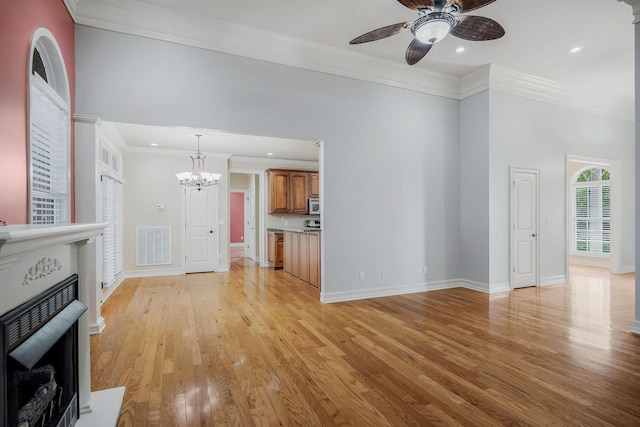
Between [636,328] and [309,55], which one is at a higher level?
[309,55]

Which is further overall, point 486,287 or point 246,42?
point 486,287

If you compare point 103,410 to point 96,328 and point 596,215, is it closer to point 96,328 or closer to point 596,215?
point 96,328

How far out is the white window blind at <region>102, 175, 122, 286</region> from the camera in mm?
4605

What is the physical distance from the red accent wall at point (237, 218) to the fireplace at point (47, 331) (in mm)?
10475

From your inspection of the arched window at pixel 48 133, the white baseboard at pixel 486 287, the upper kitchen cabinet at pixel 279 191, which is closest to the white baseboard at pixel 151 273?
the upper kitchen cabinet at pixel 279 191

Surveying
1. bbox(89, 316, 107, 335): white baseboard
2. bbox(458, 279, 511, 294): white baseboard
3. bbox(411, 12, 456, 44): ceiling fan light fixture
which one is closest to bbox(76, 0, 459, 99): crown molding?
bbox(411, 12, 456, 44): ceiling fan light fixture

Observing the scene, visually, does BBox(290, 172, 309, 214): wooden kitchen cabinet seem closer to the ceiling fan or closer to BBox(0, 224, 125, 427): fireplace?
the ceiling fan

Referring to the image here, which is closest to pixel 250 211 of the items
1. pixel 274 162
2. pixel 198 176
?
pixel 274 162

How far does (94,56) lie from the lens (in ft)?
11.0

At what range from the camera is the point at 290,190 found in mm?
7973

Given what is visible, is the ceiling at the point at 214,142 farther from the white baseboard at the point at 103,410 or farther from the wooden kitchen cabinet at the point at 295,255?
the white baseboard at the point at 103,410

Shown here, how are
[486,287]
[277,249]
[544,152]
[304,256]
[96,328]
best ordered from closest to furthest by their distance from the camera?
[96,328] < [486,287] < [544,152] < [304,256] < [277,249]

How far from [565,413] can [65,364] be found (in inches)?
113

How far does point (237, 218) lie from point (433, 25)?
1099 centimetres
